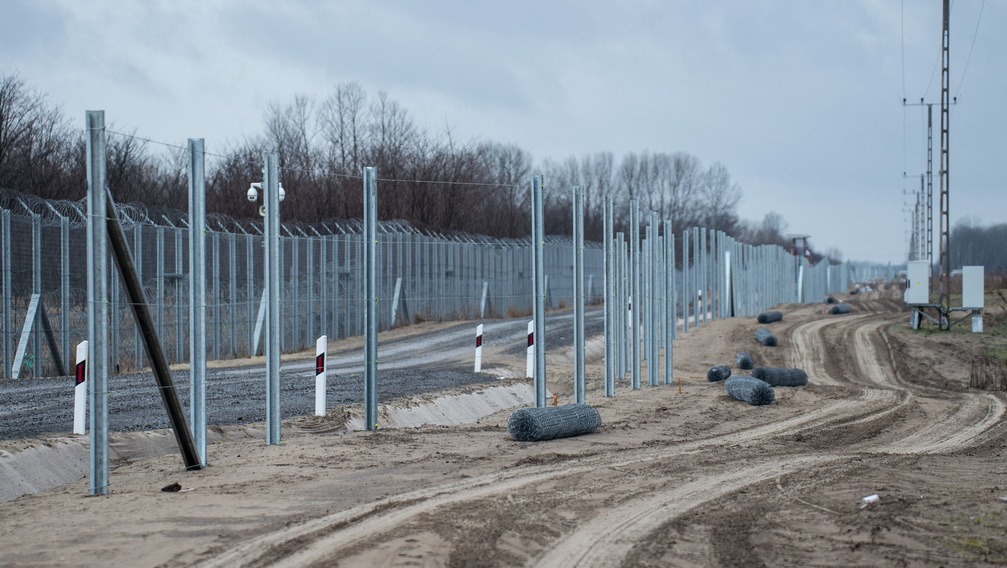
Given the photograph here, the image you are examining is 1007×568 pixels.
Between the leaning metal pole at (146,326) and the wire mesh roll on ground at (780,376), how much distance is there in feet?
42.0

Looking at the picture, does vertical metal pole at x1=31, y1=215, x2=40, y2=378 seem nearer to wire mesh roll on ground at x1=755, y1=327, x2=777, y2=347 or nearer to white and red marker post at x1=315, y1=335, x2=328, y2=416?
white and red marker post at x1=315, y1=335, x2=328, y2=416

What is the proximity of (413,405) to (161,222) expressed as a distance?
1214 cm

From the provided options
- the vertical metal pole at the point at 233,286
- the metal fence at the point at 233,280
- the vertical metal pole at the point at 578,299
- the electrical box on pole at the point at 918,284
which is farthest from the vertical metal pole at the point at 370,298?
the electrical box on pole at the point at 918,284

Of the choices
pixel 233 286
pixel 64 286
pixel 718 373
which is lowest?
pixel 718 373

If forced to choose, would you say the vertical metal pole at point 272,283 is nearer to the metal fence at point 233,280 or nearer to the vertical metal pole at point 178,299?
the metal fence at point 233,280

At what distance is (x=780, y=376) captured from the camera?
18.5 m

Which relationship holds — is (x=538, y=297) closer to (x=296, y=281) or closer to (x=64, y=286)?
(x=64, y=286)

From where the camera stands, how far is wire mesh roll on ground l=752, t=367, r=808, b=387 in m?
18.4

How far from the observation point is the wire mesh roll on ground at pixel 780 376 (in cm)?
1836

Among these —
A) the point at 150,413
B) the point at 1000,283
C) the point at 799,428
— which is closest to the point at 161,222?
the point at 150,413

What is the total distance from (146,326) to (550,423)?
5230mm

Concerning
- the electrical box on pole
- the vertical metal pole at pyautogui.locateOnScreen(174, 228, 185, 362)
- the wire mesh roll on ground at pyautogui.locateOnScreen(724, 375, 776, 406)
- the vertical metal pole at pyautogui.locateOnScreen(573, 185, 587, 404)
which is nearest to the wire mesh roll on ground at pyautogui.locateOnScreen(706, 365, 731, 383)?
the wire mesh roll on ground at pyautogui.locateOnScreen(724, 375, 776, 406)

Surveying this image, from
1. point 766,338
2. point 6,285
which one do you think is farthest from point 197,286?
point 766,338

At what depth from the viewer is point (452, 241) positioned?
3366 cm
